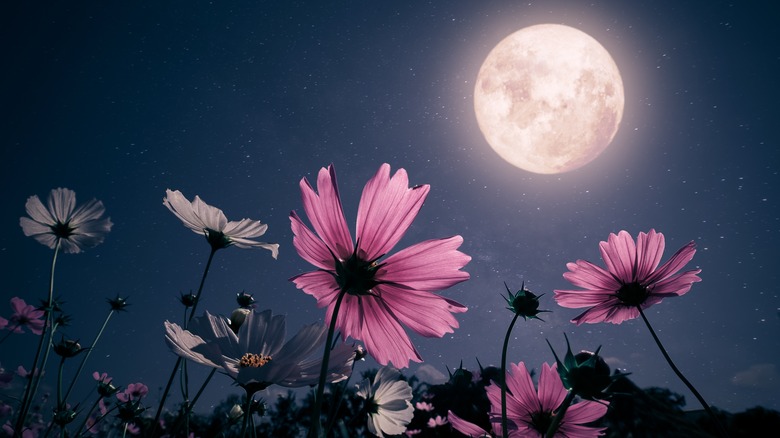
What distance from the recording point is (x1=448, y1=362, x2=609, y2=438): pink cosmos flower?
125 cm

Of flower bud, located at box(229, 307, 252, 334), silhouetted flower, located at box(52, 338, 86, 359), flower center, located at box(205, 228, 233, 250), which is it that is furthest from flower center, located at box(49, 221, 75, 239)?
flower bud, located at box(229, 307, 252, 334)

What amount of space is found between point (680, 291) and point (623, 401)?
14.7 metres

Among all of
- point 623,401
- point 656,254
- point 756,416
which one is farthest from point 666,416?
point 656,254

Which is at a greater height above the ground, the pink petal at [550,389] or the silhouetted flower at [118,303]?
the silhouetted flower at [118,303]

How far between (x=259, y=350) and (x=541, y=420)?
0.99 meters

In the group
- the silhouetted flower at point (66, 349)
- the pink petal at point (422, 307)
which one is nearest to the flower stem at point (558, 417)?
the pink petal at point (422, 307)

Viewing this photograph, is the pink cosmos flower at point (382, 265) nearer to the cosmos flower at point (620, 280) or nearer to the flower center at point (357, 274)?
the flower center at point (357, 274)

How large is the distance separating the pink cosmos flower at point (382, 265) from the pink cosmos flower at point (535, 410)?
54 centimetres

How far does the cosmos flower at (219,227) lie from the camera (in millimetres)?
1475

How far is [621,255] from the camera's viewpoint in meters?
1.63

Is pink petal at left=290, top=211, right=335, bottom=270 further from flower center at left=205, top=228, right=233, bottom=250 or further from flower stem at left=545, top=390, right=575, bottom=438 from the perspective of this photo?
flower center at left=205, top=228, right=233, bottom=250

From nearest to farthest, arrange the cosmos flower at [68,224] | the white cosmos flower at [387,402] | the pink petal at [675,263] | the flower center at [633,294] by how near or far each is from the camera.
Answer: the pink petal at [675,263] < the flower center at [633,294] < the white cosmos flower at [387,402] < the cosmos flower at [68,224]

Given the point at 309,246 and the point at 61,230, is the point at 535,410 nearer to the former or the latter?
the point at 309,246

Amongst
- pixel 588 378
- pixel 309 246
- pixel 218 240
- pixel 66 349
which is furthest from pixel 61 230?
pixel 588 378
